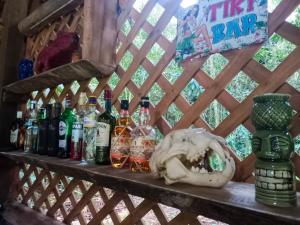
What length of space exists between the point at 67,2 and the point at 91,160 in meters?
0.75

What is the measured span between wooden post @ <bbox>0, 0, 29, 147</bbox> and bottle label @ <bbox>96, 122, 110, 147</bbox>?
0.88 meters

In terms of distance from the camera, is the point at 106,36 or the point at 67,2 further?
the point at 67,2

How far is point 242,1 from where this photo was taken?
0.68 metres

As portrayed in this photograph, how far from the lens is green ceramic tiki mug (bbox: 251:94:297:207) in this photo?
39 centimetres

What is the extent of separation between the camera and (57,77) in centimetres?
114

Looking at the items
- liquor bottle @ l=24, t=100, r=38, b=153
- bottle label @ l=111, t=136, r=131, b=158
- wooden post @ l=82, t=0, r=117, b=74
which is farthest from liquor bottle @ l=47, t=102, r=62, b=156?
bottle label @ l=111, t=136, r=131, b=158

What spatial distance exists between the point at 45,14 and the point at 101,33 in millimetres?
510

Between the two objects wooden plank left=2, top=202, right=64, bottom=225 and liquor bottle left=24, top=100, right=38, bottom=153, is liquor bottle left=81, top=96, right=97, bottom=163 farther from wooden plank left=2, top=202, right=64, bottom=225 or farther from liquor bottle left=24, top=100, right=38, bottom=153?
wooden plank left=2, top=202, right=64, bottom=225

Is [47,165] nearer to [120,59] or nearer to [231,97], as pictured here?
[120,59]

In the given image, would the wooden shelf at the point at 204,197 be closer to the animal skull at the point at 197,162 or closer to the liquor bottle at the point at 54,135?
the animal skull at the point at 197,162

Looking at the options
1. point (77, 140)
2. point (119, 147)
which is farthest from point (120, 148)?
point (77, 140)

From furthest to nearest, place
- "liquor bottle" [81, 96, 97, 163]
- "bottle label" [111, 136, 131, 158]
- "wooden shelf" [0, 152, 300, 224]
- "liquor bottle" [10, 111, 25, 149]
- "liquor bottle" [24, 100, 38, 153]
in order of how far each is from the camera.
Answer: "liquor bottle" [10, 111, 25, 149]
"liquor bottle" [24, 100, 38, 153]
"liquor bottle" [81, 96, 97, 163]
"bottle label" [111, 136, 131, 158]
"wooden shelf" [0, 152, 300, 224]

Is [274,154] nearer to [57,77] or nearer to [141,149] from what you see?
[141,149]

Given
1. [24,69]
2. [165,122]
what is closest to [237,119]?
[165,122]
